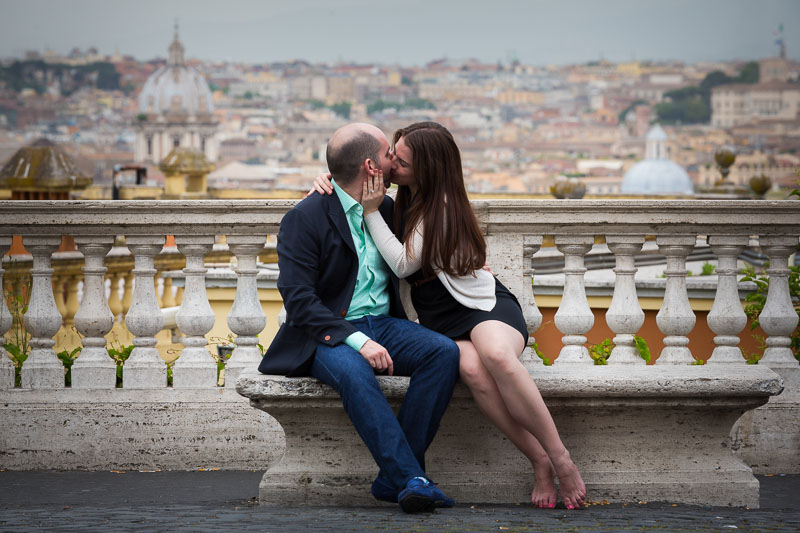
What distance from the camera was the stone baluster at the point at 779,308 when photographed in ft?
14.1

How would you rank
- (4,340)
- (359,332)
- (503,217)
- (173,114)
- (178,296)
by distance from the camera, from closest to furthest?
(359,332), (503,217), (4,340), (178,296), (173,114)

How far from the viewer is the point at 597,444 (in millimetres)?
3803

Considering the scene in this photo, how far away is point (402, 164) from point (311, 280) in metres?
0.46

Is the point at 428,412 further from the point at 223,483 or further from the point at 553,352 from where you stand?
the point at 553,352

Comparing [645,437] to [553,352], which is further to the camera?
[553,352]

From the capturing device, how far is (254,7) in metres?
187

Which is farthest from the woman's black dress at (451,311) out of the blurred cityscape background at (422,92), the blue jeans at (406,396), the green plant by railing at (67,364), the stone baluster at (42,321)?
the blurred cityscape background at (422,92)

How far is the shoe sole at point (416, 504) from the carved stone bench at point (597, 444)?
0.46 m

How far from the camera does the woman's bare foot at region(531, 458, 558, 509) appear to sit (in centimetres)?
353

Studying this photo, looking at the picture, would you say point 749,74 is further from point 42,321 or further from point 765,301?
point 42,321

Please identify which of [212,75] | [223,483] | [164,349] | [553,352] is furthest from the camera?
[212,75]

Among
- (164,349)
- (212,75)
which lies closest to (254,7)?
(212,75)

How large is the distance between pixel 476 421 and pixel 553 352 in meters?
2.85

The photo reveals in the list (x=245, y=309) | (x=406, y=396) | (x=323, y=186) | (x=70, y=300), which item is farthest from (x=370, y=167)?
(x=70, y=300)
